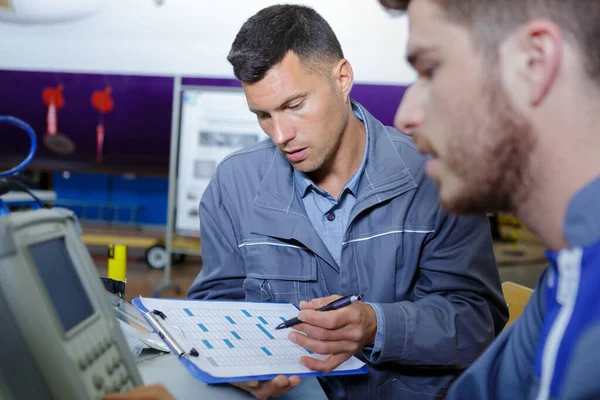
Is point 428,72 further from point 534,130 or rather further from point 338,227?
point 338,227

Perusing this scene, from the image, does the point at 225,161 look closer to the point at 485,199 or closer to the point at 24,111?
the point at 485,199

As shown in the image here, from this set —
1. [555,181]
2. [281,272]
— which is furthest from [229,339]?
[555,181]

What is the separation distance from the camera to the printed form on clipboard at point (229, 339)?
37.7 inches

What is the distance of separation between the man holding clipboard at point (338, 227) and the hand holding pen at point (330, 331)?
0.39ft

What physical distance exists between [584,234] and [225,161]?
3.71 ft

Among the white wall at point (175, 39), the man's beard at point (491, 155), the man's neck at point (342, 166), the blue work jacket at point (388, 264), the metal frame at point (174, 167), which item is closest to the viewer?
the man's beard at point (491, 155)

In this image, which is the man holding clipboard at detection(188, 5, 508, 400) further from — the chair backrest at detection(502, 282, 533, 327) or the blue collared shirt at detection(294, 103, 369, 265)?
the chair backrest at detection(502, 282, 533, 327)

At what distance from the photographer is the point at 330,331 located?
1.10 meters

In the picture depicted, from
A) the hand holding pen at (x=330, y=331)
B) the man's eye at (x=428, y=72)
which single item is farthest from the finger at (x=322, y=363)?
the man's eye at (x=428, y=72)

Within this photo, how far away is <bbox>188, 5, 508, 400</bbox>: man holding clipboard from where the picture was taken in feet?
4.44

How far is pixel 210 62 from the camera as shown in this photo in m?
5.88

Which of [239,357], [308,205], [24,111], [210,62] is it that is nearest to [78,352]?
[239,357]

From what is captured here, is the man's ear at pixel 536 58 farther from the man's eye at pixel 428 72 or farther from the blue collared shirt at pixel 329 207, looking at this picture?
the blue collared shirt at pixel 329 207

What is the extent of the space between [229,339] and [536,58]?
2.26ft
